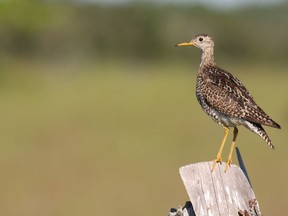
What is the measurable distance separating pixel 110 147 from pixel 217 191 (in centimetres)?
2033

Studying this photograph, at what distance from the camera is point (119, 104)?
1551 inches

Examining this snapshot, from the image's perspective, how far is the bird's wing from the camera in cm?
859

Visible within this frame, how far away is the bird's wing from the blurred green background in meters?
8.96

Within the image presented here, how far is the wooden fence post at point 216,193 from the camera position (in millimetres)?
6508

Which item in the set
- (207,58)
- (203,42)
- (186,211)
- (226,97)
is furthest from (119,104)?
(186,211)

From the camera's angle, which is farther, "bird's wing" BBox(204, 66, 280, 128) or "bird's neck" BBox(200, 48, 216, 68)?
"bird's neck" BBox(200, 48, 216, 68)

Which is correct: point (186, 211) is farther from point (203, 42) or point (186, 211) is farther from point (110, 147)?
point (110, 147)

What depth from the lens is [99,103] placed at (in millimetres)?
39000

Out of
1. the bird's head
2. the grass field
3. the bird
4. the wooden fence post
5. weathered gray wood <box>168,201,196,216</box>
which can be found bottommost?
the grass field

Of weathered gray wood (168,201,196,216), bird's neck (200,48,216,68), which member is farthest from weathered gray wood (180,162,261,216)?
bird's neck (200,48,216,68)

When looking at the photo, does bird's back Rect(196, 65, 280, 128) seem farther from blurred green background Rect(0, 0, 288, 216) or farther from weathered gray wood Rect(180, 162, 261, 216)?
blurred green background Rect(0, 0, 288, 216)

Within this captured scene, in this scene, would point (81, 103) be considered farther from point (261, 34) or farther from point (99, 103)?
point (261, 34)

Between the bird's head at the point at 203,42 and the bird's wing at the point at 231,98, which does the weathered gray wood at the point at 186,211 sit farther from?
the bird's head at the point at 203,42

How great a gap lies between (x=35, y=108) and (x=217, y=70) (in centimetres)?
2751
